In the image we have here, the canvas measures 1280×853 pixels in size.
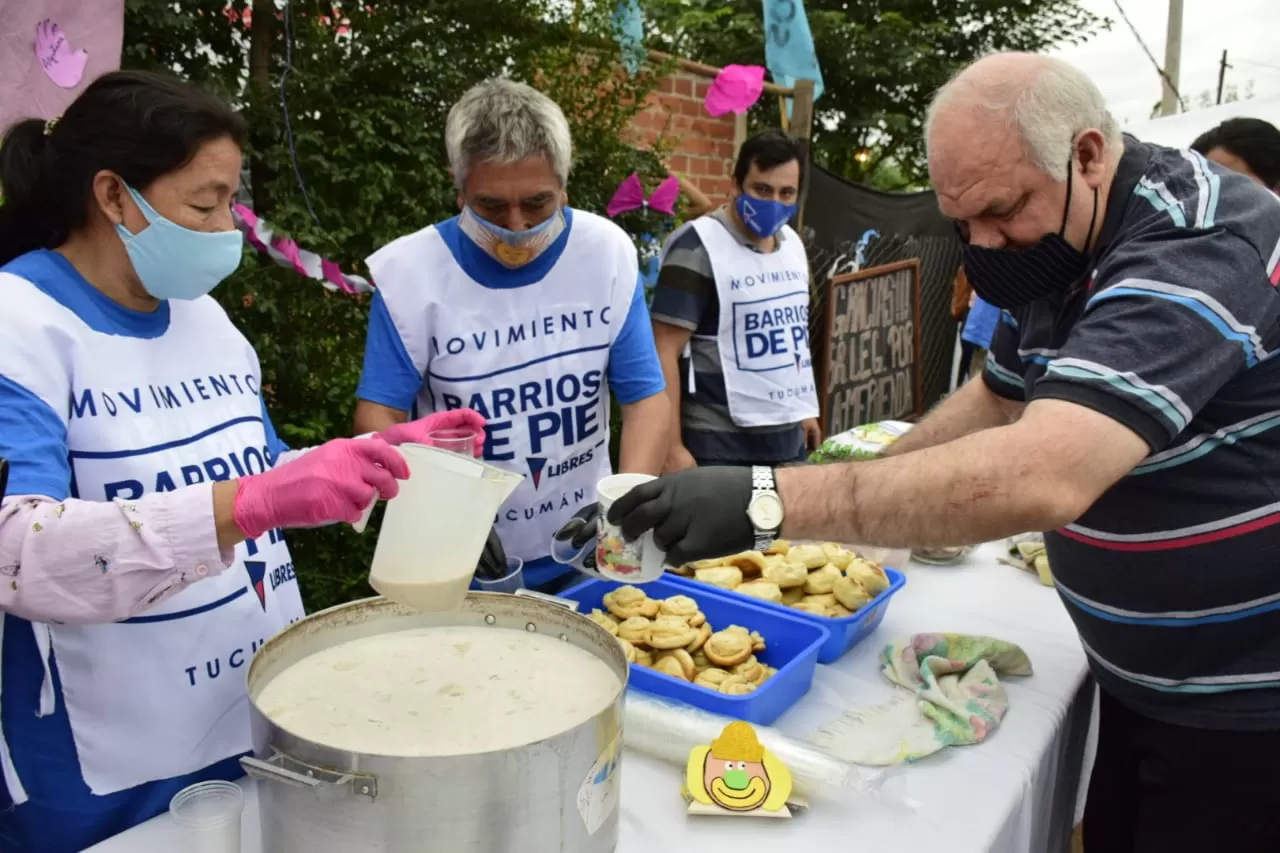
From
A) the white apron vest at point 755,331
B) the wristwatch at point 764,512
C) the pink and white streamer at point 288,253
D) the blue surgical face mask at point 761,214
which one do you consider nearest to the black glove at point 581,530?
the wristwatch at point 764,512

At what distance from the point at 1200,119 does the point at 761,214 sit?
5.28 m

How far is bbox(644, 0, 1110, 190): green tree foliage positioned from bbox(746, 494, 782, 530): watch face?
1010 centimetres

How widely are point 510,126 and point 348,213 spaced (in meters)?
1.30

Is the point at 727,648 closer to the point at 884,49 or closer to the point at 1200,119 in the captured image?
the point at 1200,119

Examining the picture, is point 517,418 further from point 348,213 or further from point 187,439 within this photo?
point 348,213

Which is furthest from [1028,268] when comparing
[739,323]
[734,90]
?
[734,90]

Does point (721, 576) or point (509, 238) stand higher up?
point (509, 238)

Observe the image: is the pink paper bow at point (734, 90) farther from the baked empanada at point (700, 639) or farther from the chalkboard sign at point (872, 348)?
the baked empanada at point (700, 639)

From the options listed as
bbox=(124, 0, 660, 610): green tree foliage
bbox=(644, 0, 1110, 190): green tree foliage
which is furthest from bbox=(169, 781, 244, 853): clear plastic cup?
bbox=(644, 0, 1110, 190): green tree foliage

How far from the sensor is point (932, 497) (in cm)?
134

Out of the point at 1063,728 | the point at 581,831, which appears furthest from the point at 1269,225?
the point at 581,831

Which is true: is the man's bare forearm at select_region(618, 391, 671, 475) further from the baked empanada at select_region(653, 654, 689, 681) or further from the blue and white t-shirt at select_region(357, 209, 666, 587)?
the baked empanada at select_region(653, 654, 689, 681)

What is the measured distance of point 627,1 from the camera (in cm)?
385

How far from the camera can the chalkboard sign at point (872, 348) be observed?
5625 millimetres
